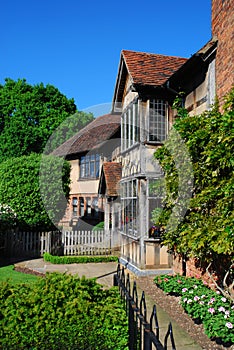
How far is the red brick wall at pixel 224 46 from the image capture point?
834 cm

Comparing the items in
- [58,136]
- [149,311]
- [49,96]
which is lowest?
[149,311]

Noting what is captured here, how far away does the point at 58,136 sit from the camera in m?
40.3

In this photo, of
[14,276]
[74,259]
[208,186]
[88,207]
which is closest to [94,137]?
[88,207]

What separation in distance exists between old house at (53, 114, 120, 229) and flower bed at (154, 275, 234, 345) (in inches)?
631

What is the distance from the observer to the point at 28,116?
3747cm

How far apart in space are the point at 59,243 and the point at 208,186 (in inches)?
463

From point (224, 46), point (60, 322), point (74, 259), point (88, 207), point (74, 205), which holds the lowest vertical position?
point (74, 259)

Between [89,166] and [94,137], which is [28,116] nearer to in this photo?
[94,137]

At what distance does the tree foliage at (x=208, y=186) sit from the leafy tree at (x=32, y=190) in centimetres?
983

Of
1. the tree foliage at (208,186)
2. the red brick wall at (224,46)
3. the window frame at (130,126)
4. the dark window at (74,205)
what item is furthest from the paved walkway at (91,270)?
the dark window at (74,205)

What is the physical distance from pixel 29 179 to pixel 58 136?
23.8 metres

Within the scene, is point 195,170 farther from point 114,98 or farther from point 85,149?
point 85,149

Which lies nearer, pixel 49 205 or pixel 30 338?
pixel 30 338

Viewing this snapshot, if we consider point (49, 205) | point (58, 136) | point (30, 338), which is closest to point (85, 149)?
point (49, 205)
